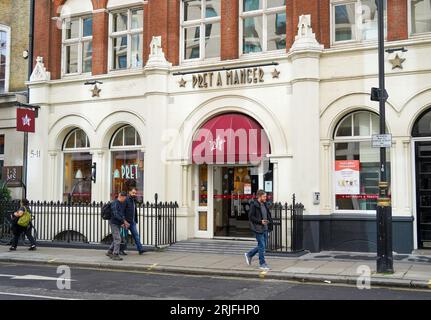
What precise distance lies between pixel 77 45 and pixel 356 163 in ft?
36.6

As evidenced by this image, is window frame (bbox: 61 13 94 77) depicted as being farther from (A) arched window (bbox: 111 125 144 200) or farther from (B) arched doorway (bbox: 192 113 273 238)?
(B) arched doorway (bbox: 192 113 273 238)

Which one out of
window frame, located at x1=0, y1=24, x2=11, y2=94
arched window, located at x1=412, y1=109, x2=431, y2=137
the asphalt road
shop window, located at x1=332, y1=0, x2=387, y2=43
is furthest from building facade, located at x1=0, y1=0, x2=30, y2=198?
arched window, located at x1=412, y1=109, x2=431, y2=137

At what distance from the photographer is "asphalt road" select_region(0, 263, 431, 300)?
10.0 metres

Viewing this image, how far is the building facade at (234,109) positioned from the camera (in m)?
15.1

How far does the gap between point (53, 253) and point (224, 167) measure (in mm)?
5855

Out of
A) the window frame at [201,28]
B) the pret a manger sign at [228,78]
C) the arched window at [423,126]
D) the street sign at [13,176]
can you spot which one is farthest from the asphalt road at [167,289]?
the street sign at [13,176]

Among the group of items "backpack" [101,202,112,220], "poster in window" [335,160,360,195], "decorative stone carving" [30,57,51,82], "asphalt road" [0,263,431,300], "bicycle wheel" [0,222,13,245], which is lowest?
"asphalt road" [0,263,431,300]

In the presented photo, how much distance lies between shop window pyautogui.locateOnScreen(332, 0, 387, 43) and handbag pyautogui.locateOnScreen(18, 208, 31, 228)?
10586mm

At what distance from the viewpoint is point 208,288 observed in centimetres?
1102

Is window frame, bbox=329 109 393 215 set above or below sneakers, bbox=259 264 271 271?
above

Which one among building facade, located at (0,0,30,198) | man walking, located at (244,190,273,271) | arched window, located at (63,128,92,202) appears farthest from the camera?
building facade, located at (0,0,30,198)

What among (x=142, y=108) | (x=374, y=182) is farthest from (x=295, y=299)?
(x=142, y=108)

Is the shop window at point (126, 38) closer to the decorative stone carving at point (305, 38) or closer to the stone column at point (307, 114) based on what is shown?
the decorative stone carving at point (305, 38)
